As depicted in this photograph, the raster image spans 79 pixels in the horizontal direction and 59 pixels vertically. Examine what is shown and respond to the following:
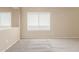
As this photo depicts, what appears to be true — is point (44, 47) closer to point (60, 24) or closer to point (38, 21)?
point (60, 24)

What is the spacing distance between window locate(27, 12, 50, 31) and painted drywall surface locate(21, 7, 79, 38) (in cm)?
25

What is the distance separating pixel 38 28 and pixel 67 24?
187cm

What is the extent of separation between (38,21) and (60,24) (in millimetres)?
1483

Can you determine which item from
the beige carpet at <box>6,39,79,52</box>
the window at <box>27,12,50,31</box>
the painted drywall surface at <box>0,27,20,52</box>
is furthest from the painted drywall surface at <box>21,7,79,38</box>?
the painted drywall surface at <box>0,27,20,52</box>

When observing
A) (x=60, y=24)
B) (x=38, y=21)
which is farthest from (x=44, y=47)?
(x=38, y=21)

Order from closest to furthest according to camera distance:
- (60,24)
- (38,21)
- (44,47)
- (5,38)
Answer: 1. (5,38)
2. (44,47)
3. (60,24)
4. (38,21)

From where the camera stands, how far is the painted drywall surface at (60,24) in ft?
27.9

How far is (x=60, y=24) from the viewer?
8766mm

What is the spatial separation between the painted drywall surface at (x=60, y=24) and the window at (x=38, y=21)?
10.0 inches

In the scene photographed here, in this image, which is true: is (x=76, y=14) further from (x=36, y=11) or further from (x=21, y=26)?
(x=21, y=26)

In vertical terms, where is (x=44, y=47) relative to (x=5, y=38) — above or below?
below
